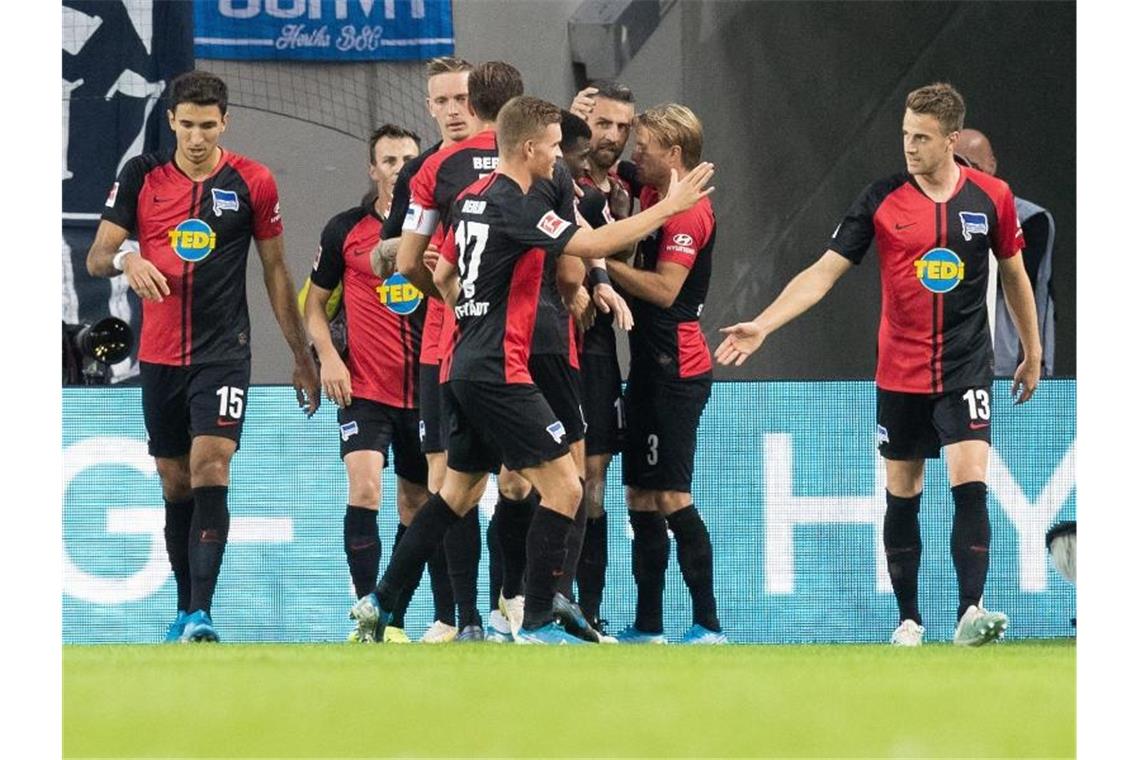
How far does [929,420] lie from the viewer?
24.5 ft

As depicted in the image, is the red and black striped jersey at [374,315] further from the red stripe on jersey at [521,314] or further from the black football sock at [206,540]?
the red stripe on jersey at [521,314]

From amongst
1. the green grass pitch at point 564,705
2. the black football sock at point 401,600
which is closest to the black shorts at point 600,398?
the black football sock at point 401,600

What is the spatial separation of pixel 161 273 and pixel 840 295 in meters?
5.62

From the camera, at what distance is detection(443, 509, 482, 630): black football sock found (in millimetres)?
7695

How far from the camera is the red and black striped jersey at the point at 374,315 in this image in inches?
317

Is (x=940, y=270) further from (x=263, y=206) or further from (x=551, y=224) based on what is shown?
(x=263, y=206)

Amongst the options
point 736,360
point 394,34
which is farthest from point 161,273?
point 394,34

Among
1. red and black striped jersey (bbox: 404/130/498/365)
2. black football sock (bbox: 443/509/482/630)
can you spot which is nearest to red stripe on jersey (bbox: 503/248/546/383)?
red and black striped jersey (bbox: 404/130/498/365)

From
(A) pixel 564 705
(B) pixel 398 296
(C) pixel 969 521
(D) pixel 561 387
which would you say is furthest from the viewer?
(B) pixel 398 296

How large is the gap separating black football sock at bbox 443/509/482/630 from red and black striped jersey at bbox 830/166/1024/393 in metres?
1.58

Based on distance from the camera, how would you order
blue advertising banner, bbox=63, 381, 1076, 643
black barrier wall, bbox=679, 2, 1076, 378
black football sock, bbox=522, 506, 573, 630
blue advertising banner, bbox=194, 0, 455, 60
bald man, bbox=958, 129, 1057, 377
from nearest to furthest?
black football sock, bbox=522, 506, 573, 630
blue advertising banner, bbox=63, 381, 1076, 643
bald man, bbox=958, 129, 1057, 377
blue advertising banner, bbox=194, 0, 455, 60
black barrier wall, bbox=679, 2, 1076, 378

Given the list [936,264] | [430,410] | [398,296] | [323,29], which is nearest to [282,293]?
[398,296]

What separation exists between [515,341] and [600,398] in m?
1.06

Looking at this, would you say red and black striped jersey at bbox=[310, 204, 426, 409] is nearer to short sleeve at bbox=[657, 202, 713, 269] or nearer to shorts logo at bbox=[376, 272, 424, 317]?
shorts logo at bbox=[376, 272, 424, 317]
